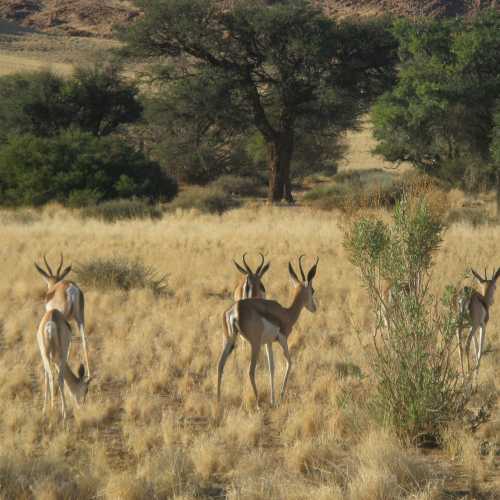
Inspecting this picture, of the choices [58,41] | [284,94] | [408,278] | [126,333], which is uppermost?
[58,41]

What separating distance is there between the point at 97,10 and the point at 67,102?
80818mm

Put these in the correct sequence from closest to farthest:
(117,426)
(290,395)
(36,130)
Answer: (117,426) < (290,395) < (36,130)

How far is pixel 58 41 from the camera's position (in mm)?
91188

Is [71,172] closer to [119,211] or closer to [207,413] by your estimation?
[119,211]

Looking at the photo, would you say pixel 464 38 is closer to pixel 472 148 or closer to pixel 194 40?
pixel 472 148

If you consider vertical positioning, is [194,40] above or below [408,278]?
above

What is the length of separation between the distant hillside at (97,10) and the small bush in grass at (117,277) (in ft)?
307

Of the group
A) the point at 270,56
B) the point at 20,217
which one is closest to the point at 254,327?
the point at 20,217

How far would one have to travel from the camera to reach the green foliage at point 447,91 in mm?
23953

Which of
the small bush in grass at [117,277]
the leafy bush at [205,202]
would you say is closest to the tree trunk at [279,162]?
the leafy bush at [205,202]

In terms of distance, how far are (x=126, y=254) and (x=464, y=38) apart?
505 inches

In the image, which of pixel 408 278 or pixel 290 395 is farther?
pixel 290 395

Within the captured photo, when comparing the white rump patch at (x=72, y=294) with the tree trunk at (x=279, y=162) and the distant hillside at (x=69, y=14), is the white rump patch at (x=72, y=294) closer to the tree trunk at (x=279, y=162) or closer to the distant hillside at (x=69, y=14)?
the tree trunk at (x=279, y=162)

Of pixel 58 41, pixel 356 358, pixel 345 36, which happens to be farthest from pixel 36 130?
pixel 58 41
